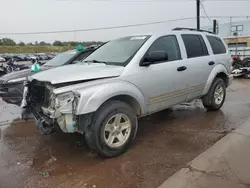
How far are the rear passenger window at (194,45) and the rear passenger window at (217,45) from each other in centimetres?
39

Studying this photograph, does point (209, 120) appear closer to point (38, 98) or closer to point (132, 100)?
point (132, 100)

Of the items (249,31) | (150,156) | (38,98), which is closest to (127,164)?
(150,156)

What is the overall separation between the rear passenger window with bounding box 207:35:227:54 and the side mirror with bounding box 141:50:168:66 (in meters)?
2.26

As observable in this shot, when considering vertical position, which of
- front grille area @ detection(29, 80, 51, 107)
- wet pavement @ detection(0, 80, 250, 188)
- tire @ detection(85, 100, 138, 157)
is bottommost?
wet pavement @ detection(0, 80, 250, 188)

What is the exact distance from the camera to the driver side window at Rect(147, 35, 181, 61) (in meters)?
4.64

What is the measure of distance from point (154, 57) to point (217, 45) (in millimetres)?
2748

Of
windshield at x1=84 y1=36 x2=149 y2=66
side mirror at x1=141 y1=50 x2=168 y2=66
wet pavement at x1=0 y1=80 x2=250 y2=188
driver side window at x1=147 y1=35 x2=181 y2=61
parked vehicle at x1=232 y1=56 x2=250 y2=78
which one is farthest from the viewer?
parked vehicle at x1=232 y1=56 x2=250 y2=78

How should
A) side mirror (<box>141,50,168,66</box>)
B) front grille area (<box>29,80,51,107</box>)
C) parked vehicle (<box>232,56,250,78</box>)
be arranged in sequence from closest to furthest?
front grille area (<box>29,80,51,107</box>)
side mirror (<box>141,50,168,66</box>)
parked vehicle (<box>232,56,250,78</box>)

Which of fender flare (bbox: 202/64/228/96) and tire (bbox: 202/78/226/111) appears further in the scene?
tire (bbox: 202/78/226/111)

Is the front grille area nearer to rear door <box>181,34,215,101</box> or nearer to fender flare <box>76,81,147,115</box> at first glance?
fender flare <box>76,81,147,115</box>

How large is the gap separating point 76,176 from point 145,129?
2195mm

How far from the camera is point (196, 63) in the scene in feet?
17.3

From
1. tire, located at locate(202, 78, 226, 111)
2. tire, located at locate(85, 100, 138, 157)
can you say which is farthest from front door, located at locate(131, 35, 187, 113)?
tire, located at locate(202, 78, 226, 111)

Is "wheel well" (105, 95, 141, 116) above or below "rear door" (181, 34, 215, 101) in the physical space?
below
